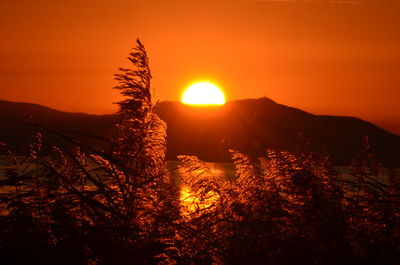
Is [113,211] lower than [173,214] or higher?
higher

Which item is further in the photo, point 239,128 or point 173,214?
point 239,128

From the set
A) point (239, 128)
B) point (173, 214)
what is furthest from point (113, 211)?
point (239, 128)

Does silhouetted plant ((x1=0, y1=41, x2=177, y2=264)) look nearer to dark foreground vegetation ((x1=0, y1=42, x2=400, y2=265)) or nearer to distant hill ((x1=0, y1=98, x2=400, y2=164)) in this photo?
dark foreground vegetation ((x1=0, y1=42, x2=400, y2=265))

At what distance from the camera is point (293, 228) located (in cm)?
605

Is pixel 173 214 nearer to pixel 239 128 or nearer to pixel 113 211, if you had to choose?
pixel 113 211

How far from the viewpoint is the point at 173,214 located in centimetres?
592

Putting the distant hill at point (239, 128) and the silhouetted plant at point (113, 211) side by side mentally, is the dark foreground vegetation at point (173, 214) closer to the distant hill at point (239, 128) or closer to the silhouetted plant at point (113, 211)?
the silhouetted plant at point (113, 211)

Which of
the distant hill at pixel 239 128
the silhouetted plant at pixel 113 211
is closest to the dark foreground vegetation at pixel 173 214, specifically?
the silhouetted plant at pixel 113 211

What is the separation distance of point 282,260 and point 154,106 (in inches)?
86.7

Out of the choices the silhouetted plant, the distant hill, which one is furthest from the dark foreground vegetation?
the distant hill

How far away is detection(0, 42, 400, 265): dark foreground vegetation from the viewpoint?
14.9 ft

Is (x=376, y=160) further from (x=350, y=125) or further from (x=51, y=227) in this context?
(x=350, y=125)

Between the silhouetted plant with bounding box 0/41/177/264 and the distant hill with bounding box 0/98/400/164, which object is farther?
the distant hill with bounding box 0/98/400/164

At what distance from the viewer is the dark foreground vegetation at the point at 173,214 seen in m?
4.53
